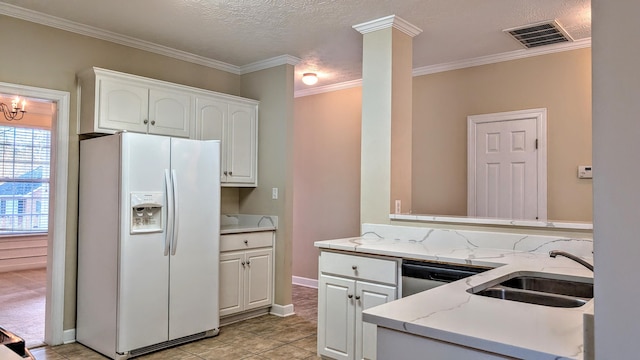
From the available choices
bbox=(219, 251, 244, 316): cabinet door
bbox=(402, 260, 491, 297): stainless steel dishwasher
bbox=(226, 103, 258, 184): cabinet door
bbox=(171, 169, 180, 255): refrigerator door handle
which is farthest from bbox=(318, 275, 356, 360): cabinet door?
bbox=(226, 103, 258, 184): cabinet door

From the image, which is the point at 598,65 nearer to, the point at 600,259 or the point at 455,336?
the point at 600,259

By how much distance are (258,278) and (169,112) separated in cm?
173

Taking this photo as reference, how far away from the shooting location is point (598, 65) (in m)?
0.84

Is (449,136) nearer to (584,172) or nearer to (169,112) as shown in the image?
(584,172)

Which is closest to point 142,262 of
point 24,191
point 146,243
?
point 146,243

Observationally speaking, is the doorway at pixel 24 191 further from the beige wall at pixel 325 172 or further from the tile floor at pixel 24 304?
the beige wall at pixel 325 172

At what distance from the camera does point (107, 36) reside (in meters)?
3.75

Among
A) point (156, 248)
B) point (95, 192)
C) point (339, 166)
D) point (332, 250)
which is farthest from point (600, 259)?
point (339, 166)

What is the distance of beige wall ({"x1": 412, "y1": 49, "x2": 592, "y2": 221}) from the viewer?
3.81m

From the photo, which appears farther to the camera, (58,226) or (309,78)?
(309,78)

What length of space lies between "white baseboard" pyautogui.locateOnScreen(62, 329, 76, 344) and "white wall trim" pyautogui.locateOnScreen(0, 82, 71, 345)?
0.07 ft

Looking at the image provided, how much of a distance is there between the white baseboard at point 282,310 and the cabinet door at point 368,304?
66.7 inches

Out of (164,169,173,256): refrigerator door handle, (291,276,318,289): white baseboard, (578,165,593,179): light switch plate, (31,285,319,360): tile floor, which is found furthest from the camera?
(291,276,318,289): white baseboard

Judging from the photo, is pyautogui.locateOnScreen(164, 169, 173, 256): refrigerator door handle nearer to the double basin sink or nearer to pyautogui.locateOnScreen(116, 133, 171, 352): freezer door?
pyautogui.locateOnScreen(116, 133, 171, 352): freezer door
